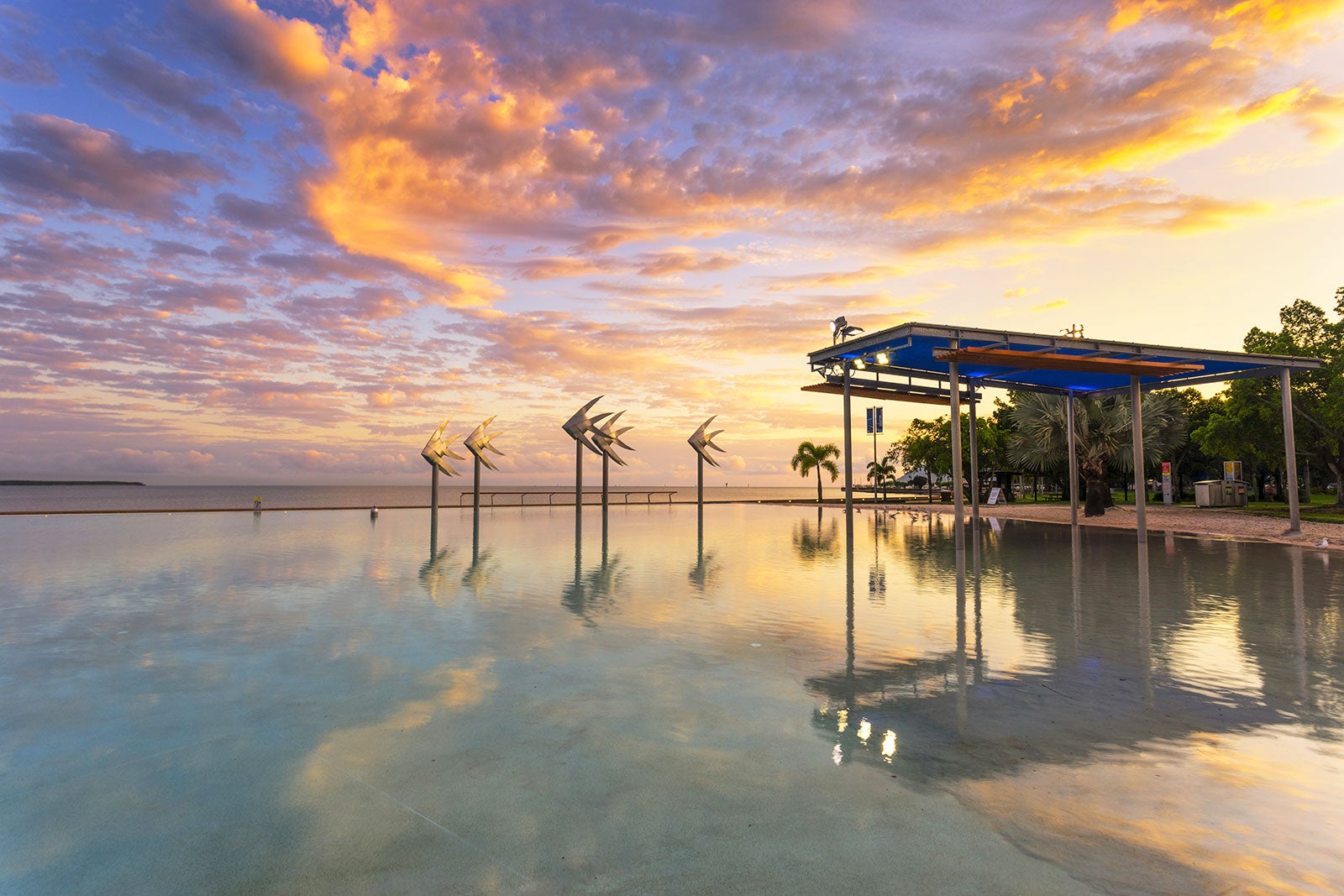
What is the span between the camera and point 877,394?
33125 millimetres

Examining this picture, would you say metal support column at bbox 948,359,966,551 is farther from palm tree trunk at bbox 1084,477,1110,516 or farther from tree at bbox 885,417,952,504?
tree at bbox 885,417,952,504

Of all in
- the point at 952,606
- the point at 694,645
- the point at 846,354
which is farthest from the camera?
the point at 846,354

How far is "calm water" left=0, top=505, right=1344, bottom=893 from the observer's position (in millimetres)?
3943

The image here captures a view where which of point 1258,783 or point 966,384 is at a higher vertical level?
point 966,384

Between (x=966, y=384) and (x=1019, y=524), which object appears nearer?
(x=966, y=384)

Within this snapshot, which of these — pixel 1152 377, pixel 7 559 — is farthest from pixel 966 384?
pixel 7 559

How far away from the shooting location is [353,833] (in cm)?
430

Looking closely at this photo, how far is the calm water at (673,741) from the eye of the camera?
394cm

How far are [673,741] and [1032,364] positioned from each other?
23575 mm

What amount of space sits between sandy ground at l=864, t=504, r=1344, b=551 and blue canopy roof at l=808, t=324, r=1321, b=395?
648cm

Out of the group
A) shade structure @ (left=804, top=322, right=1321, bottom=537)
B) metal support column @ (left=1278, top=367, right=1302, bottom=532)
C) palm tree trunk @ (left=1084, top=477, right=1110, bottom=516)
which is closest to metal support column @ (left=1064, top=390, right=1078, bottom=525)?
shade structure @ (left=804, top=322, right=1321, bottom=537)

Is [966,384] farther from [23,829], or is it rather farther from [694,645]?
[23,829]

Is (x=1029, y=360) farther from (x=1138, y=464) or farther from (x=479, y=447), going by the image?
(x=479, y=447)

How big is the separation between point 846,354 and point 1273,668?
20.4m
